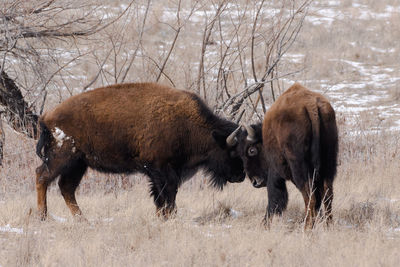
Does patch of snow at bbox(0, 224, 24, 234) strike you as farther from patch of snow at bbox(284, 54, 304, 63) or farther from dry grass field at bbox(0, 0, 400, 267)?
patch of snow at bbox(284, 54, 304, 63)

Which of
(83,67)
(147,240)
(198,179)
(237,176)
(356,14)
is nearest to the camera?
(147,240)

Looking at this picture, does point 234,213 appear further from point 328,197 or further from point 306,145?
point 306,145

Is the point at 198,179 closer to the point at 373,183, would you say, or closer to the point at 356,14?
the point at 373,183

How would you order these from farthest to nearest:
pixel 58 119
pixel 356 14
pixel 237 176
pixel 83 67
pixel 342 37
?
pixel 356 14, pixel 342 37, pixel 83 67, pixel 237 176, pixel 58 119

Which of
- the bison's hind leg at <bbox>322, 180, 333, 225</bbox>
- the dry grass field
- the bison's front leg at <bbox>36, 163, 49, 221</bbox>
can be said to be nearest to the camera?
the dry grass field

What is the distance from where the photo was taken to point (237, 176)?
24.7ft

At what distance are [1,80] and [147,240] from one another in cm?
566

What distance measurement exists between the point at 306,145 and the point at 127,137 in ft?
7.29

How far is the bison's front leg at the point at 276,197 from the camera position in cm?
648

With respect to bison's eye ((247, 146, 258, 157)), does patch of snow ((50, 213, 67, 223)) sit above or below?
below

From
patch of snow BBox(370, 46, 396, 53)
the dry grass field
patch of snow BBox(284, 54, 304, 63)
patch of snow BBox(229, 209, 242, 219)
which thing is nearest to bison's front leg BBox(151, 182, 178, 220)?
the dry grass field

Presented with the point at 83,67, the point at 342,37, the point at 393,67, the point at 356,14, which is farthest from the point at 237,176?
the point at 356,14

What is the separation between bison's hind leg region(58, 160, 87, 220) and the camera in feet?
23.0

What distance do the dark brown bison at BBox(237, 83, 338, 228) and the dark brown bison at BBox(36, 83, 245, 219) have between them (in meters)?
1.08
